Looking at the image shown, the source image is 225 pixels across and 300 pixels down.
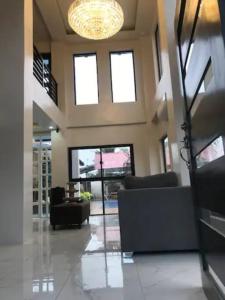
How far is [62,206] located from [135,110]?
15.3 ft

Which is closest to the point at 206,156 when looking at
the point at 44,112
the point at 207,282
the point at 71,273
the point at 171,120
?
the point at 207,282

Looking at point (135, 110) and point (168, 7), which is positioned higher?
point (168, 7)

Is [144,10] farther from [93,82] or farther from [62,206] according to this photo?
[62,206]

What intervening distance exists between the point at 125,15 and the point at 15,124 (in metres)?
5.62

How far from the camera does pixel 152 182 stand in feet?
12.2

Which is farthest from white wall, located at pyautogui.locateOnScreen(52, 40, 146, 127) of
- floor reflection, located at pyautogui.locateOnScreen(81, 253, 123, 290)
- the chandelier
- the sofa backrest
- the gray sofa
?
floor reflection, located at pyautogui.locateOnScreen(81, 253, 123, 290)

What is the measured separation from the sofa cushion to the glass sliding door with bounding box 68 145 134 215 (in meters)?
5.72

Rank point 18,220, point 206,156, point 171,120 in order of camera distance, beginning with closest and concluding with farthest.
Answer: point 206,156 < point 18,220 < point 171,120

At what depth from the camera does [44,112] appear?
7.03 metres

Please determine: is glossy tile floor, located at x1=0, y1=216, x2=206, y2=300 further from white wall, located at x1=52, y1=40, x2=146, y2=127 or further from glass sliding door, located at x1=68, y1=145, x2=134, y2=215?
white wall, located at x1=52, y1=40, x2=146, y2=127

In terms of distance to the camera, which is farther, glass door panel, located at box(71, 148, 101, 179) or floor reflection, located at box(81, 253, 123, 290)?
glass door panel, located at box(71, 148, 101, 179)

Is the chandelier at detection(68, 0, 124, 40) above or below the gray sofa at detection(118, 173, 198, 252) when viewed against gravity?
above

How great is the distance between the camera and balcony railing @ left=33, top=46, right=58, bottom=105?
6.95 metres

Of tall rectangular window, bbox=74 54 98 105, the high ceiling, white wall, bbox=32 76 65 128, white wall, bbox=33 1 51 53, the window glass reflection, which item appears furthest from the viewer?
tall rectangular window, bbox=74 54 98 105
